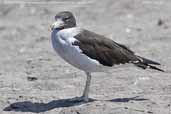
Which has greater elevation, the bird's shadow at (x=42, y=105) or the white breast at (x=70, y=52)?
the white breast at (x=70, y=52)

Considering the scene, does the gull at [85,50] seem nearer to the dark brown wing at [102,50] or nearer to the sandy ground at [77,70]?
the dark brown wing at [102,50]

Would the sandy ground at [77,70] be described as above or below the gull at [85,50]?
below

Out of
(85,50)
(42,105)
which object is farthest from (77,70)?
(85,50)

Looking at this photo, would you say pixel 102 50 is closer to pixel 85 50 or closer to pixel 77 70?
pixel 85 50

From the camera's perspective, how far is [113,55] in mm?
9875

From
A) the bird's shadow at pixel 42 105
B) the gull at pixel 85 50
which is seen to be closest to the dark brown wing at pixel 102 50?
the gull at pixel 85 50

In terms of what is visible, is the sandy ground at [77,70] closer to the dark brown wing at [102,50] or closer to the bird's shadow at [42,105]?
the bird's shadow at [42,105]

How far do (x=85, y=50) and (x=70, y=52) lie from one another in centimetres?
23

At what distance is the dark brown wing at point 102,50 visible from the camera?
9664 millimetres

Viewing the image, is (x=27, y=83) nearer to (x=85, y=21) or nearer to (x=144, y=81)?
(x=144, y=81)

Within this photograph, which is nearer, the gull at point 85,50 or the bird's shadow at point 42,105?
the gull at point 85,50

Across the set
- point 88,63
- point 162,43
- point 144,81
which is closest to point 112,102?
point 88,63

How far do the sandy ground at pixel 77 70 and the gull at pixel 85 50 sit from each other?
468 millimetres

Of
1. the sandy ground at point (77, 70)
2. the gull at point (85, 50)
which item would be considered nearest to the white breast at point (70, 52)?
the gull at point (85, 50)
